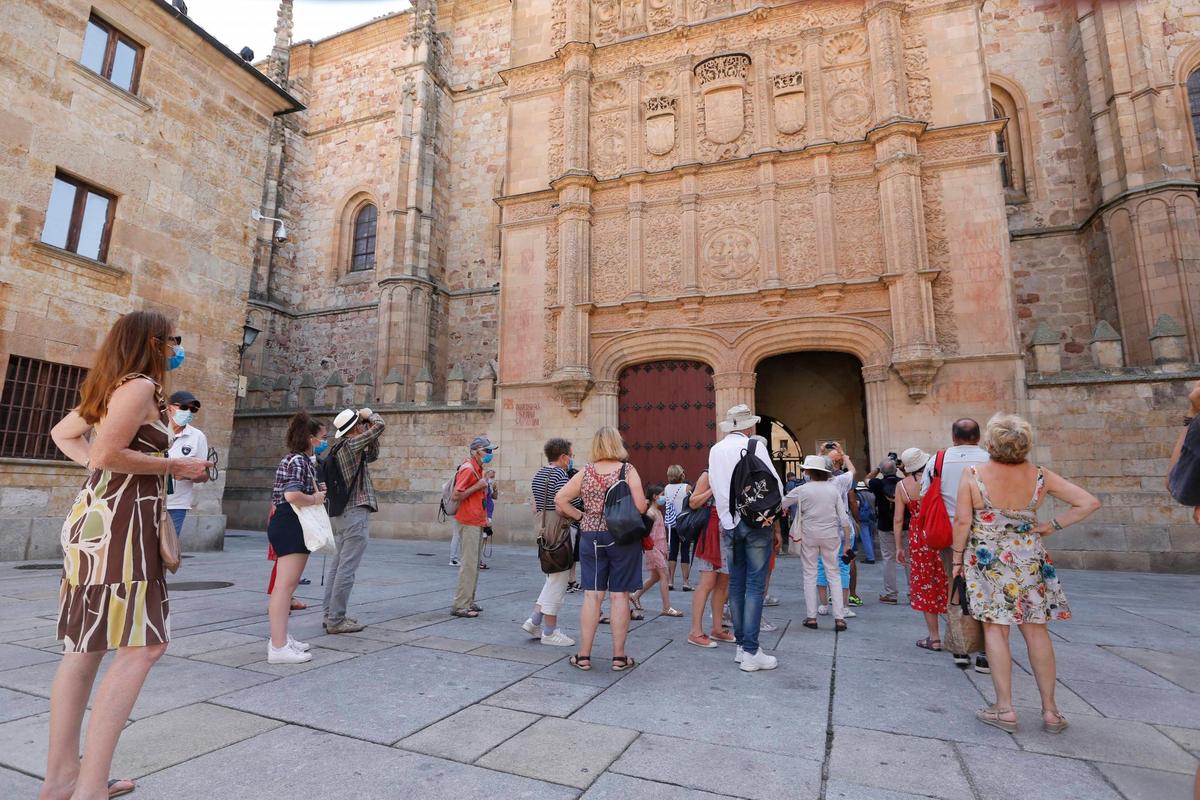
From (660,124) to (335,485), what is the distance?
39.0 feet

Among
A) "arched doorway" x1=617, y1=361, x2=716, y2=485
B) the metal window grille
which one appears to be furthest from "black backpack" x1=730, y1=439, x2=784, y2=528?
the metal window grille

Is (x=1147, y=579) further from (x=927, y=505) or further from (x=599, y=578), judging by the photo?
(x=599, y=578)

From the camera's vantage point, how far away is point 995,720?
124 inches

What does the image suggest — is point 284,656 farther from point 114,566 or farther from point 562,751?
point 562,751

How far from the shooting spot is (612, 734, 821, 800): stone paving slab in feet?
7.90

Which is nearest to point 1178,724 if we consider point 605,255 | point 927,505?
point 927,505

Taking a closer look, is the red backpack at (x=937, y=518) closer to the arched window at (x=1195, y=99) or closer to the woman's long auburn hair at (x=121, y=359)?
the woman's long auburn hair at (x=121, y=359)

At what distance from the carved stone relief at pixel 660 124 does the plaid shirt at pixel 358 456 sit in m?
11.0

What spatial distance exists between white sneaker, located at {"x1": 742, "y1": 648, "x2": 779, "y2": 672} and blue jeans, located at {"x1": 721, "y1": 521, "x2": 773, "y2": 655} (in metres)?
0.05

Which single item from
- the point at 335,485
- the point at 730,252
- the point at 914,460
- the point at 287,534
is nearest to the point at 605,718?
the point at 287,534

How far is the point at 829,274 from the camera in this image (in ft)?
39.7

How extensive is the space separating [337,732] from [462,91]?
23159mm

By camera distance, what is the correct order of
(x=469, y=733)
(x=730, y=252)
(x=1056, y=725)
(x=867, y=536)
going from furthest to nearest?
(x=730, y=252) → (x=867, y=536) → (x=1056, y=725) → (x=469, y=733)

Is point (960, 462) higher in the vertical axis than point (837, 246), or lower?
lower
